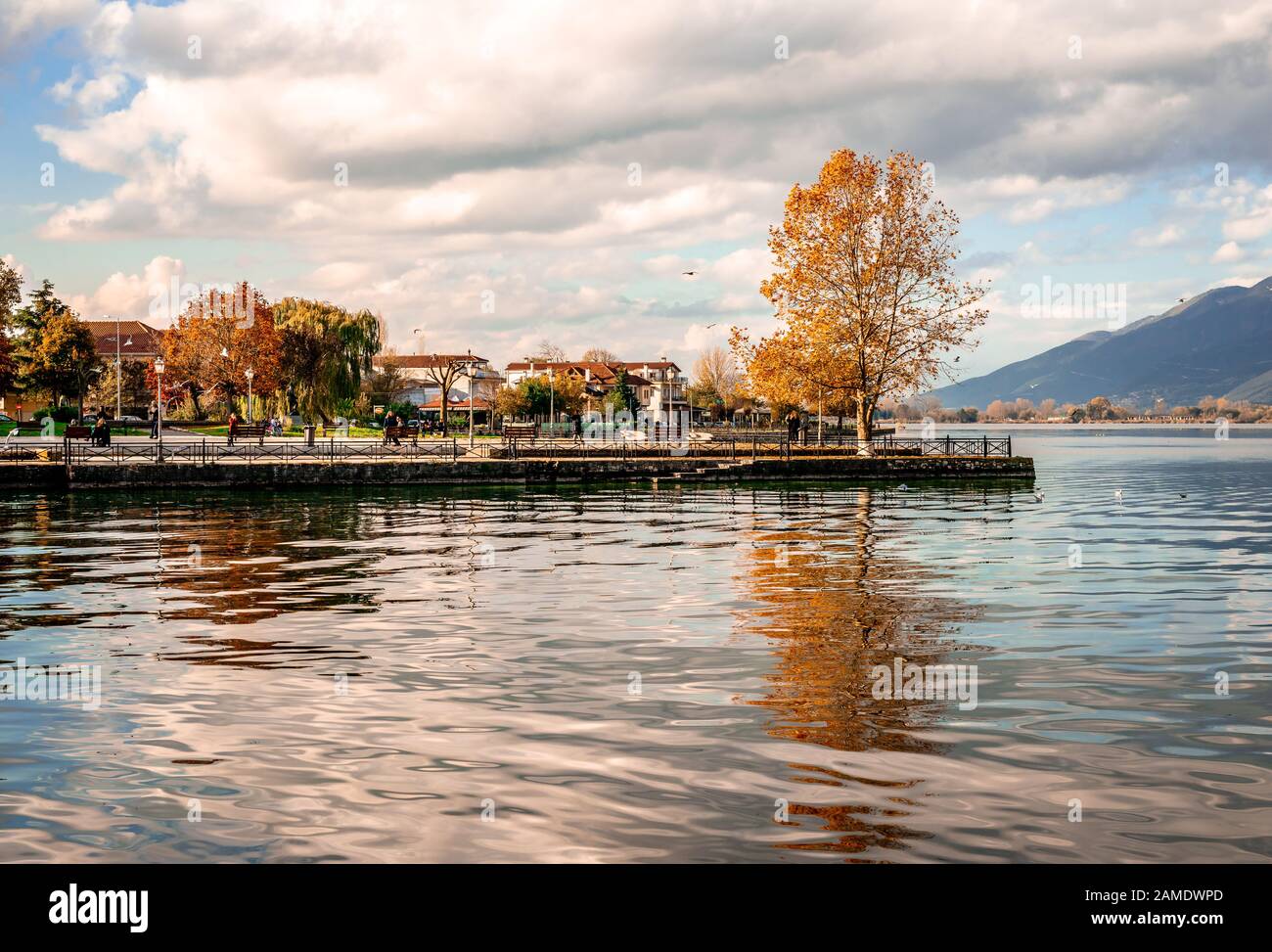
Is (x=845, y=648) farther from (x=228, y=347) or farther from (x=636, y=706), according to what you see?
(x=228, y=347)

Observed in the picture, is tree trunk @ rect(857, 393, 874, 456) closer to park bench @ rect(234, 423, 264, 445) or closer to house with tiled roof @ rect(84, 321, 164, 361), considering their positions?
park bench @ rect(234, 423, 264, 445)

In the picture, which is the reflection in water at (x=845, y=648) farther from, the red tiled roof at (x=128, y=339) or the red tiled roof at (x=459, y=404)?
the red tiled roof at (x=128, y=339)

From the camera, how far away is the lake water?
7.91m

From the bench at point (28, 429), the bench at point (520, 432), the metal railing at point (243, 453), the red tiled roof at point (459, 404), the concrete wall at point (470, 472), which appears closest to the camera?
the concrete wall at point (470, 472)

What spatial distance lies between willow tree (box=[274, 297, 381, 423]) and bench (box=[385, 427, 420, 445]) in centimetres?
2121

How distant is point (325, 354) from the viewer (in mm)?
90188

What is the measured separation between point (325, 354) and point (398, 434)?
2659 cm

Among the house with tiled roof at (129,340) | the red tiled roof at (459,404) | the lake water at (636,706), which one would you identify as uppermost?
the house with tiled roof at (129,340)

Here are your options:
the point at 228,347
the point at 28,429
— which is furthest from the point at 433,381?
the point at 28,429

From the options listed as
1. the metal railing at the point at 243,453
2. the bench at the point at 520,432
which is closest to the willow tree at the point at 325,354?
the bench at the point at 520,432

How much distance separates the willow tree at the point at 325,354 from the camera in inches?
3546

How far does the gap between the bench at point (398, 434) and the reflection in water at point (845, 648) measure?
39367 millimetres

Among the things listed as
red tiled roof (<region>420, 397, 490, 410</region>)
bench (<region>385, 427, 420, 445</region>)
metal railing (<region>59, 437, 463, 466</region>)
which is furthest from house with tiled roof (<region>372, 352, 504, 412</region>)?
metal railing (<region>59, 437, 463, 466</region>)
